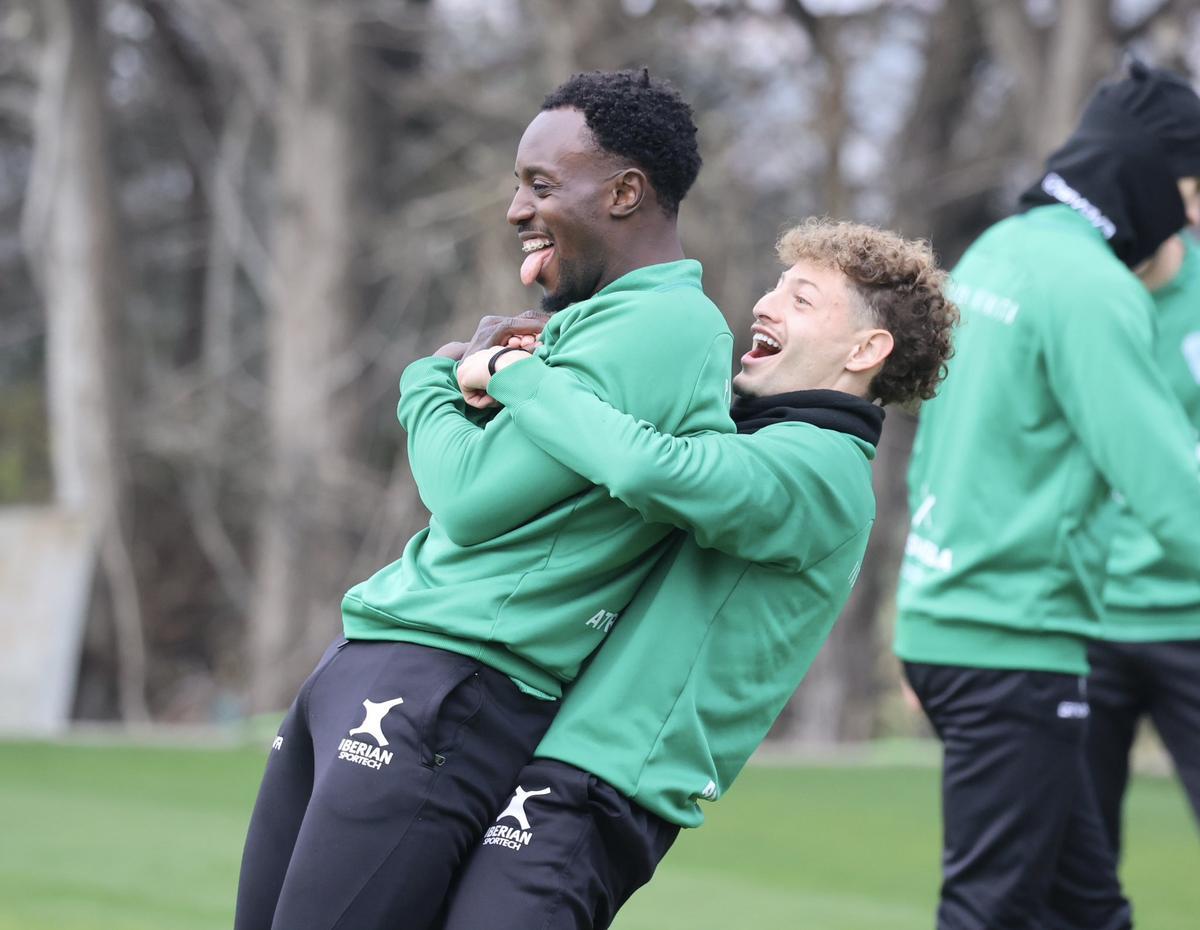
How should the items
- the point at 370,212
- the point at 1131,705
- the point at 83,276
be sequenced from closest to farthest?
the point at 1131,705 → the point at 83,276 → the point at 370,212

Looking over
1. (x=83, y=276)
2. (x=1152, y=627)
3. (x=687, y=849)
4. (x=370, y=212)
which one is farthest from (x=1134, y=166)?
(x=83, y=276)

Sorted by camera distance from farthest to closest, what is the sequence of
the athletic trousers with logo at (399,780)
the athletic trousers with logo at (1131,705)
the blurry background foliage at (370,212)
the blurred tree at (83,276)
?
the blurred tree at (83,276) < the blurry background foliage at (370,212) < the athletic trousers with logo at (1131,705) < the athletic trousers with logo at (399,780)

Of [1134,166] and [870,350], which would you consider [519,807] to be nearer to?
[870,350]

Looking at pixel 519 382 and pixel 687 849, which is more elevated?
pixel 519 382

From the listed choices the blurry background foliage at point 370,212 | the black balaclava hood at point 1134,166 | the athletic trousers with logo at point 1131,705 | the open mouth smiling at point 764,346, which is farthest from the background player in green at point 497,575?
the blurry background foliage at point 370,212

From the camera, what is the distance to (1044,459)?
3.79 metres

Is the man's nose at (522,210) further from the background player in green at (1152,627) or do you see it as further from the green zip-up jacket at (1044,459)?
the background player in green at (1152,627)

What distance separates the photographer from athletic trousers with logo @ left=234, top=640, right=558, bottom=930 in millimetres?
2410

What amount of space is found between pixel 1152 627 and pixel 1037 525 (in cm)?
67

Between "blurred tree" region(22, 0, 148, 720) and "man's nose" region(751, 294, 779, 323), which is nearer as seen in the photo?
"man's nose" region(751, 294, 779, 323)

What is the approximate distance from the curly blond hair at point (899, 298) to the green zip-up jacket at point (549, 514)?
1.16ft

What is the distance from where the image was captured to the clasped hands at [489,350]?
2.59 meters

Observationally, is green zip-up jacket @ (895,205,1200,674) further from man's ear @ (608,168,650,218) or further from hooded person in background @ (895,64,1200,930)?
man's ear @ (608,168,650,218)

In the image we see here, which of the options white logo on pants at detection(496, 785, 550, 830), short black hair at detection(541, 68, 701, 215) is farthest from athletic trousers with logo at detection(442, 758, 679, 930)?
Result: short black hair at detection(541, 68, 701, 215)
